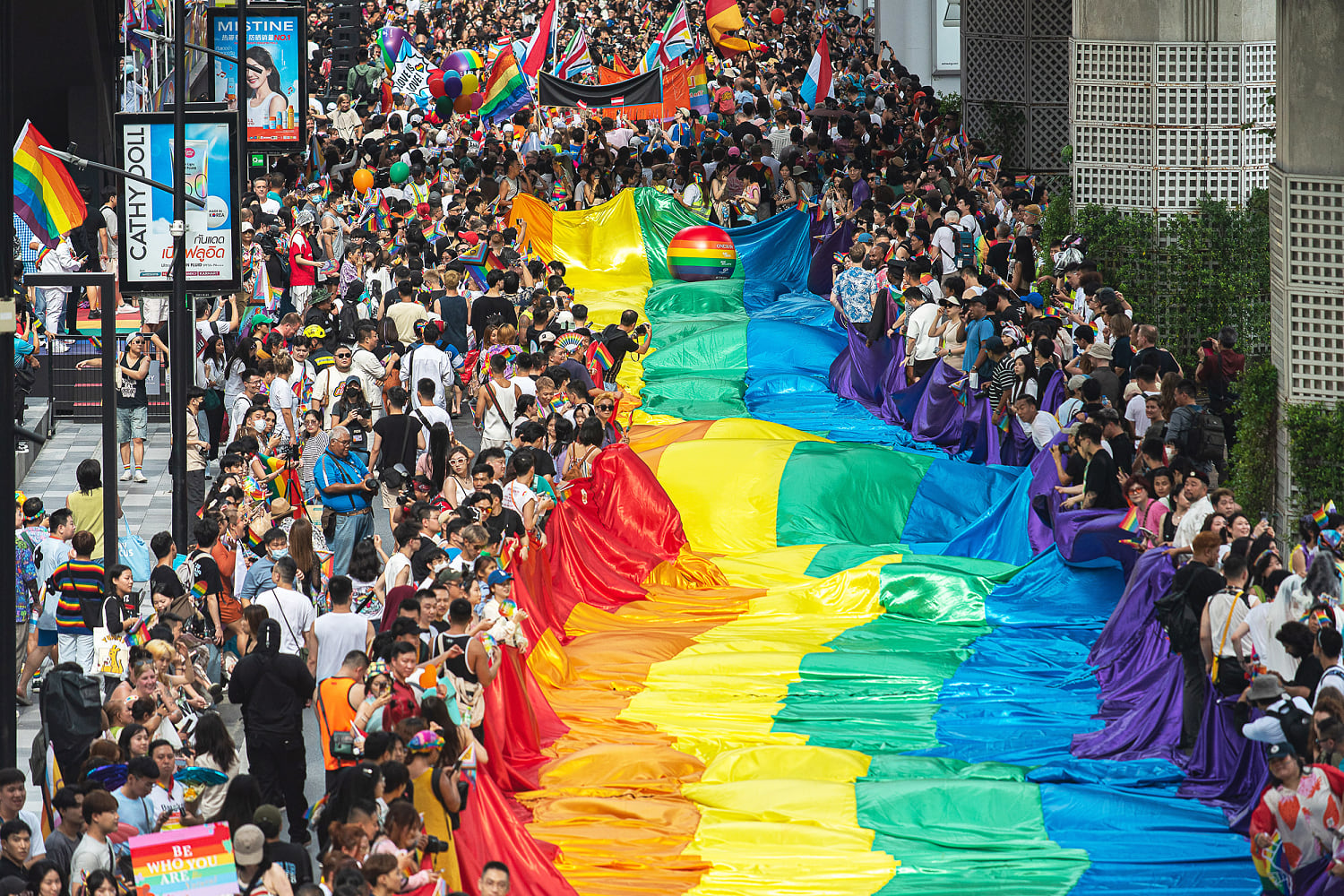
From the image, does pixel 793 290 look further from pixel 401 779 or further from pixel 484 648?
pixel 401 779

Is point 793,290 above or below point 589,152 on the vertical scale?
below

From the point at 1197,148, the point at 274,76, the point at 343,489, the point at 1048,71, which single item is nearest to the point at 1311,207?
the point at 1197,148

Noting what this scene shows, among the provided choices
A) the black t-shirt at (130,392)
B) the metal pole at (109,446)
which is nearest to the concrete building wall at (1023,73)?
the black t-shirt at (130,392)

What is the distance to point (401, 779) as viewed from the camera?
987 centimetres

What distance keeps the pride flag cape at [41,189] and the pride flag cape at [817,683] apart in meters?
5.01

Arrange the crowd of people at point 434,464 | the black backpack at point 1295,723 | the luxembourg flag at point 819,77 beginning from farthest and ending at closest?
the luxembourg flag at point 819,77, the black backpack at point 1295,723, the crowd of people at point 434,464

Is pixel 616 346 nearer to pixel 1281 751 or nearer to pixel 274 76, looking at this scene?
pixel 274 76

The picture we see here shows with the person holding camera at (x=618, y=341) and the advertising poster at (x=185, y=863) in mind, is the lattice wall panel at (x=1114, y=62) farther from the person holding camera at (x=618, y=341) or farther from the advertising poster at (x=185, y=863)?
the advertising poster at (x=185, y=863)

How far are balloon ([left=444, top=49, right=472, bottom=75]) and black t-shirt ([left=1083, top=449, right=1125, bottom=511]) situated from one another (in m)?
22.6

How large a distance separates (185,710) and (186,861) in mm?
2946

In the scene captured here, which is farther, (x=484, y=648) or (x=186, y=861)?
(x=484, y=648)

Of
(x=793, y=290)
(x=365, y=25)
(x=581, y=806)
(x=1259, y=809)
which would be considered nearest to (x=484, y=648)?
(x=581, y=806)

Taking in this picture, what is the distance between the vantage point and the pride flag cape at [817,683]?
449 inches

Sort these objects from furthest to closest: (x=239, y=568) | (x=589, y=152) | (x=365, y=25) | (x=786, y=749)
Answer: (x=365, y=25)
(x=589, y=152)
(x=239, y=568)
(x=786, y=749)
